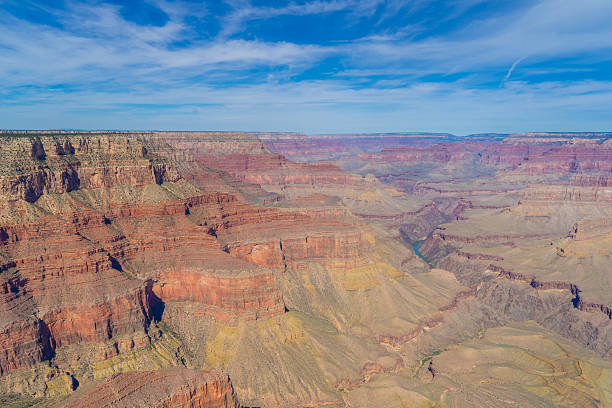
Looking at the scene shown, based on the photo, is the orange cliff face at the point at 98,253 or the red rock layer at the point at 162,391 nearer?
the red rock layer at the point at 162,391

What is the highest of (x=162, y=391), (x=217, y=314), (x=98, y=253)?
(x=98, y=253)

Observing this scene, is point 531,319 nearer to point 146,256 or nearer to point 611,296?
point 611,296

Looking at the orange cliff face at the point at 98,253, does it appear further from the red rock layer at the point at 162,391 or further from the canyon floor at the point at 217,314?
the red rock layer at the point at 162,391

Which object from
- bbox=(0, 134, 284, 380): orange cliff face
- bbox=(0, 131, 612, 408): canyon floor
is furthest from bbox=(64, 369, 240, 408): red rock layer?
bbox=(0, 134, 284, 380): orange cliff face

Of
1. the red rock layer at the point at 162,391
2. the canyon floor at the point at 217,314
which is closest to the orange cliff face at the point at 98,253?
the canyon floor at the point at 217,314

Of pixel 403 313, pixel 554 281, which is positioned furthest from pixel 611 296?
pixel 403 313

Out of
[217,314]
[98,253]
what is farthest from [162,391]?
[98,253]

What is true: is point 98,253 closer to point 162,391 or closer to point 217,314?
point 217,314

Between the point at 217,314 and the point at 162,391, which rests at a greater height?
the point at 162,391
